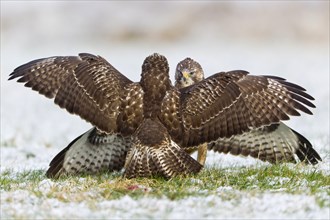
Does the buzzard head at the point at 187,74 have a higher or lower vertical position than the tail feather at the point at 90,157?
higher

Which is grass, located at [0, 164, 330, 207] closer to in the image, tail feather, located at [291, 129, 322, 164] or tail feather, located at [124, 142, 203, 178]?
tail feather, located at [124, 142, 203, 178]

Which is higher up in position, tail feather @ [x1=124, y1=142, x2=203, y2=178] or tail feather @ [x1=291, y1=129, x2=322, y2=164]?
tail feather @ [x1=291, y1=129, x2=322, y2=164]

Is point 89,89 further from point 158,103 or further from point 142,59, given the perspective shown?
point 142,59

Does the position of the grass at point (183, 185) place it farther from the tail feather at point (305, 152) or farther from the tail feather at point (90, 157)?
the tail feather at point (305, 152)

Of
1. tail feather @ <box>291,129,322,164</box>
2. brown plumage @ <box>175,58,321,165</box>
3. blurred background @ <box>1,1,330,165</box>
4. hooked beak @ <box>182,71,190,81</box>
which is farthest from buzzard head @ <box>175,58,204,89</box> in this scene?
blurred background @ <box>1,1,330,165</box>

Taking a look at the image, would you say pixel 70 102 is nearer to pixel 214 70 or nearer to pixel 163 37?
pixel 214 70

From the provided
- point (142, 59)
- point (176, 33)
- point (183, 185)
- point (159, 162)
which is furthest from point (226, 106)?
point (176, 33)

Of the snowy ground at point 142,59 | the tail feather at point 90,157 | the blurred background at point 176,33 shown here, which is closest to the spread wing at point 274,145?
the snowy ground at point 142,59
